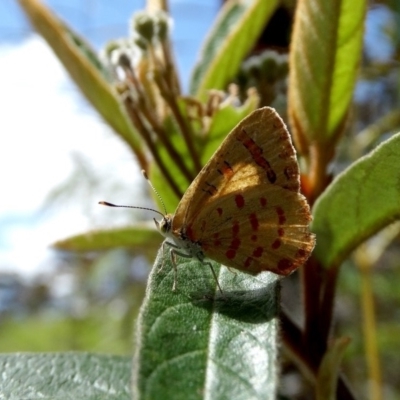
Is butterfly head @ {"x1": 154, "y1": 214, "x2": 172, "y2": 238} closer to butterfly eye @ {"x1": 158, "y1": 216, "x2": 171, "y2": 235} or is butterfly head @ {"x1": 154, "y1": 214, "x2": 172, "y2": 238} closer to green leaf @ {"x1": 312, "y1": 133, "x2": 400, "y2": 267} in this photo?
butterfly eye @ {"x1": 158, "y1": 216, "x2": 171, "y2": 235}

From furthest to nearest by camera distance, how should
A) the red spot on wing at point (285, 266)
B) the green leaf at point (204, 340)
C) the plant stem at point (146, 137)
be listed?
the plant stem at point (146, 137) → the red spot on wing at point (285, 266) → the green leaf at point (204, 340)

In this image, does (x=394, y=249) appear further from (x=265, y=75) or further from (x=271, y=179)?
(x=271, y=179)

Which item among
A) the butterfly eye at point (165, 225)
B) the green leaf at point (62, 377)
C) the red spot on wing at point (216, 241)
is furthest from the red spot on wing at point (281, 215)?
the green leaf at point (62, 377)

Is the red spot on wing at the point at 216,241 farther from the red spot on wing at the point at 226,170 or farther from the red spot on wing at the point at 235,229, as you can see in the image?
the red spot on wing at the point at 226,170

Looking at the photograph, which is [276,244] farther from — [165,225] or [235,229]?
[165,225]

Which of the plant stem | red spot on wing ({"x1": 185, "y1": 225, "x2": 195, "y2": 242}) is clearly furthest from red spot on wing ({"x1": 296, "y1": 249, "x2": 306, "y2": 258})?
the plant stem

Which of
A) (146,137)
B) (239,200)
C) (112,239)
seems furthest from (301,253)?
(112,239)
